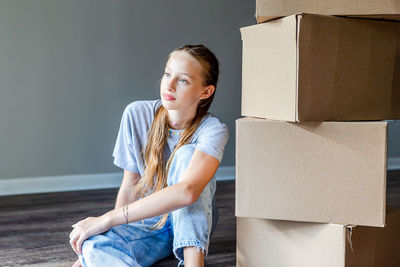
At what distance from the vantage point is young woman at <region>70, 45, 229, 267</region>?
127cm

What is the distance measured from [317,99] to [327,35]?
153 mm

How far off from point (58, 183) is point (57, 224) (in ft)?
2.45

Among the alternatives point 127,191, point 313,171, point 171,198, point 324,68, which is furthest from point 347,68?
point 127,191

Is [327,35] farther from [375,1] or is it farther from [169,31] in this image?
[169,31]

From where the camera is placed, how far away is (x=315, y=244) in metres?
1.24

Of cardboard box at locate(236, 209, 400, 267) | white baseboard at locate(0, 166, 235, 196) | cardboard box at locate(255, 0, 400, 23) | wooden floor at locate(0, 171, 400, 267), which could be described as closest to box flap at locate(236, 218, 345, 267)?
cardboard box at locate(236, 209, 400, 267)

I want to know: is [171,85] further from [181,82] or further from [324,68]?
[324,68]

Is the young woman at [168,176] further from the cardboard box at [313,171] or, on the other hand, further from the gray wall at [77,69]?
the gray wall at [77,69]

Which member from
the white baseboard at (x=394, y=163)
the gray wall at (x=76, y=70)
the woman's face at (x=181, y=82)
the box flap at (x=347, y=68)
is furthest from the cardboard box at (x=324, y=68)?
the white baseboard at (x=394, y=163)

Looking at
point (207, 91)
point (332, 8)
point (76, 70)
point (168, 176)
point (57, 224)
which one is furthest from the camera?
point (76, 70)

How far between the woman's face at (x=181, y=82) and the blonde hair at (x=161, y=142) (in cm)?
2

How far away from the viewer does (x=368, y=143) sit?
1.16 m

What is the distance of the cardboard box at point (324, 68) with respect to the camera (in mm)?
1137

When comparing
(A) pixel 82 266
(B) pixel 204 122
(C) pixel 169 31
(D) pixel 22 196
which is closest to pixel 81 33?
(C) pixel 169 31
